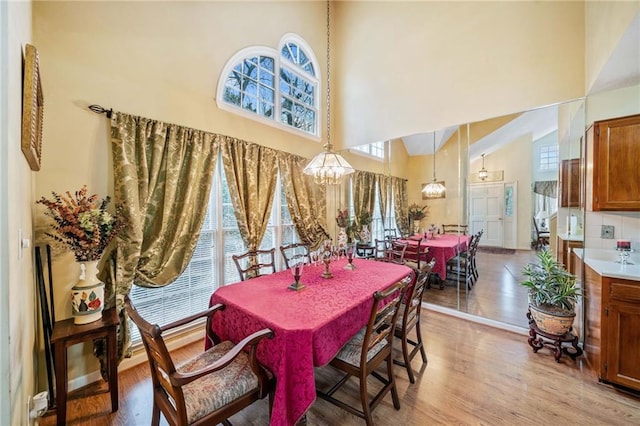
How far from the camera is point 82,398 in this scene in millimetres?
2041

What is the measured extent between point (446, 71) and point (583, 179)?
6.75 feet

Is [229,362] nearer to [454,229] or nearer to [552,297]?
[552,297]

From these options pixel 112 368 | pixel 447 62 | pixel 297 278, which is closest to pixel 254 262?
pixel 297 278

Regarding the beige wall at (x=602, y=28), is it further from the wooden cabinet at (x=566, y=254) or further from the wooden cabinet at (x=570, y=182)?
the wooden cabinet at (x=566, y=254)

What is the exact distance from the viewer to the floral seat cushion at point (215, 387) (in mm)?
1312

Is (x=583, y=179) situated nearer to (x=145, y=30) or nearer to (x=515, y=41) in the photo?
(x=515, y=41)

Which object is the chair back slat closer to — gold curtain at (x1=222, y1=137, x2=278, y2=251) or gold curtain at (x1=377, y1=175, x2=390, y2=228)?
gold curtain at (x1=222, y1=137, x2=278, y2=251)

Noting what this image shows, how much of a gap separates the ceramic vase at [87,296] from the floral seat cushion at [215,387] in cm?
97

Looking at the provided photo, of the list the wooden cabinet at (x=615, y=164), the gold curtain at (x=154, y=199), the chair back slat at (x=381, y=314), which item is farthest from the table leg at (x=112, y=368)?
the wooden cabinet at (x=615, y=164)

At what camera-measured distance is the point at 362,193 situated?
4.75 meters

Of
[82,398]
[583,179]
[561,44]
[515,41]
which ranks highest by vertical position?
[515,41]

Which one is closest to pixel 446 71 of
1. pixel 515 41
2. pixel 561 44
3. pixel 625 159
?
pixel 515 41

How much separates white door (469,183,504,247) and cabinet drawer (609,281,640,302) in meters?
1.46

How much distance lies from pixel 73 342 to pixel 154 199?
127 centimetres
